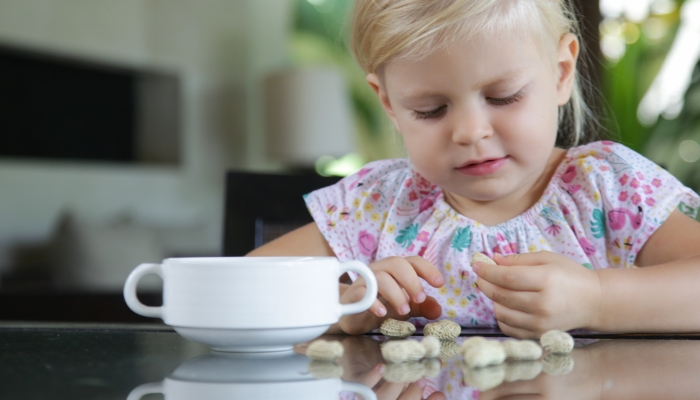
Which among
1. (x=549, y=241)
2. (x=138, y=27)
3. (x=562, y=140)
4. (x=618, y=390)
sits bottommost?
(x=618, y=390)

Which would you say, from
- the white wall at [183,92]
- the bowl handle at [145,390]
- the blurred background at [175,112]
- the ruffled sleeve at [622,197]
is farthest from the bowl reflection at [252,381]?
the white wall at [183,92]

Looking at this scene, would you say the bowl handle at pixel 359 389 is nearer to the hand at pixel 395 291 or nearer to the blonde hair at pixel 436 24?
the hand at pixel 395 291

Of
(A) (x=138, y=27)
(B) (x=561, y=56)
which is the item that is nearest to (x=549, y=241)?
(B) (x=561, y=56)

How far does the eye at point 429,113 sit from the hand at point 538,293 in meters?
0.23

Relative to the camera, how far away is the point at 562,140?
1.14 m

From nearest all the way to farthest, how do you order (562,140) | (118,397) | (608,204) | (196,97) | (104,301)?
1. (118,397)
2. (608,204)
3. (562,140)
4. (104,301)
5. (196,97)

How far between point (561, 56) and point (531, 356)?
0.52 meters

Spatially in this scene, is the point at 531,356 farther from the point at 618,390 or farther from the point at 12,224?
the point at 12,224

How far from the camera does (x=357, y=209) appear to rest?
1026mm

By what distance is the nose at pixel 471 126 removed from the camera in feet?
2.56

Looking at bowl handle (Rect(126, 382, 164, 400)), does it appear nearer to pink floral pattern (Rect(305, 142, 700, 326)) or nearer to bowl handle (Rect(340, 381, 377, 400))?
bowl handle (Rect(340, 381, 377, 400))

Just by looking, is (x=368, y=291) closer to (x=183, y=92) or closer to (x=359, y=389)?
(x=359, y=389)

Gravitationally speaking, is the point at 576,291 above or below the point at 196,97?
below

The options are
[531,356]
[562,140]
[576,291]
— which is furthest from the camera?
[562,140]
